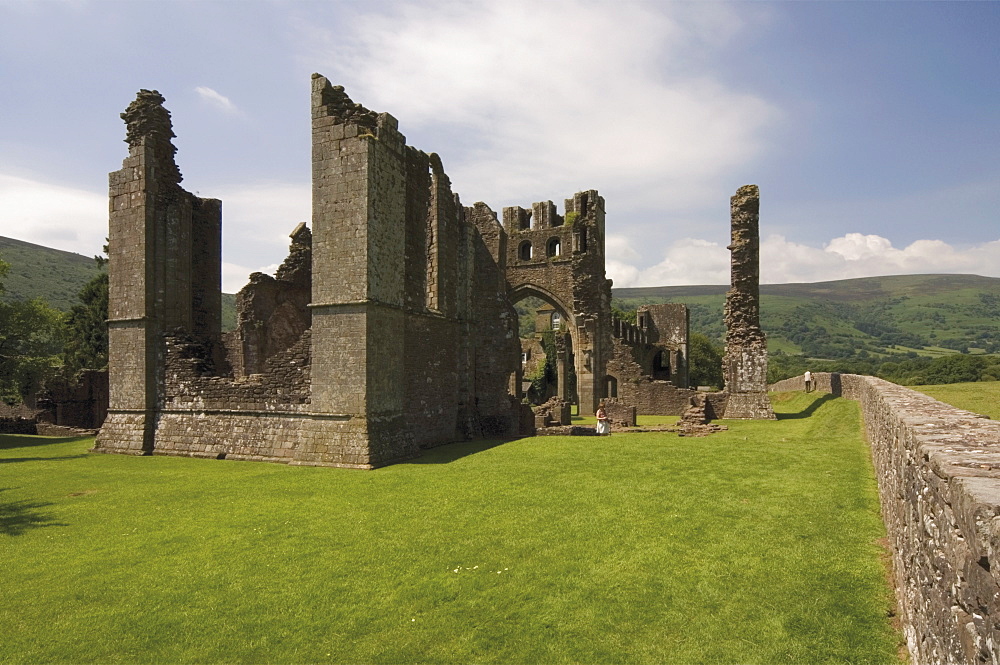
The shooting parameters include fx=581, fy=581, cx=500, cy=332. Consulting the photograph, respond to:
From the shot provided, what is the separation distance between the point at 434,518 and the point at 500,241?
13.1m

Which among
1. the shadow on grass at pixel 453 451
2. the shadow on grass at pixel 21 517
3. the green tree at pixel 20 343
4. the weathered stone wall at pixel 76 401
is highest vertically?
the green tree at pixel 20 343

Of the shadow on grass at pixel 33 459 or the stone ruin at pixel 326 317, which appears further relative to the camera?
the shadow on grass at pixel 33 459

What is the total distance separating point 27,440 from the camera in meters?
18.8

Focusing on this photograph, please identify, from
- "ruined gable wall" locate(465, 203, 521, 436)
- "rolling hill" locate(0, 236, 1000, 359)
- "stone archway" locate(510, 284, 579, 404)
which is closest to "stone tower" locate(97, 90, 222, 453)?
"ruined gable wall" locate(465, 203, 521, 436)

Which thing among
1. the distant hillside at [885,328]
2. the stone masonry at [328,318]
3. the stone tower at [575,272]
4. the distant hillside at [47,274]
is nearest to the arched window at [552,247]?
the stone tower at [575,272]

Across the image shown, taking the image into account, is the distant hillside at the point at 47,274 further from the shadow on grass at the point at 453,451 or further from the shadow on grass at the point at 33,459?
the shadow on grass at the point at 453,451

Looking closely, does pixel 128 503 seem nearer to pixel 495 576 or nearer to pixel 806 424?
pixel 495 576

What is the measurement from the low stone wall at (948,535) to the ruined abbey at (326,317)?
940 centimetres

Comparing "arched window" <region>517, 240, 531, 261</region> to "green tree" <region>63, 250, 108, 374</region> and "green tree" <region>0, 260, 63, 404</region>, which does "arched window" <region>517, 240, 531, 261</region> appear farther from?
"green tree" <region>63, 250, 108, 374</region>

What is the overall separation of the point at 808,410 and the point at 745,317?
424 centimetres

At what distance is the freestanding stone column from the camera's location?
73.4 ft

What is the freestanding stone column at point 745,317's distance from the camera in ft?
73.4

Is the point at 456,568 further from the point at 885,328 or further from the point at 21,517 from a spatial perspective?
the point at 885,328

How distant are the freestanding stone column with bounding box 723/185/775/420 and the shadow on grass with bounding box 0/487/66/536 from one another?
68.2 ft
